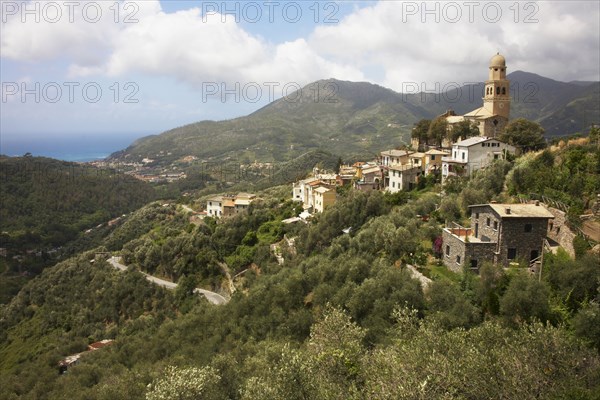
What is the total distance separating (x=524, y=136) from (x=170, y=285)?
41736mm

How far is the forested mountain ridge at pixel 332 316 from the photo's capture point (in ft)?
46.4

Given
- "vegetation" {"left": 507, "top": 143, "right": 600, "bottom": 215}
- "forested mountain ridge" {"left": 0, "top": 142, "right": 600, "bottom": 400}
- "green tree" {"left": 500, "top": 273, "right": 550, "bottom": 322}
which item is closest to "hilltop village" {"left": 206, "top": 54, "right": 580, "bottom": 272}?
"forested mountain ridge" {"left": 0, "top": 142, "right": 600, "bottom": 400}

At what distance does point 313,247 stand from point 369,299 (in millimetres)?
17991

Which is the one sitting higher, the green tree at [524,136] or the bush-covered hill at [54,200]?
the green tree at [524,136]

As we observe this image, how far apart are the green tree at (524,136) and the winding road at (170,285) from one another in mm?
31725

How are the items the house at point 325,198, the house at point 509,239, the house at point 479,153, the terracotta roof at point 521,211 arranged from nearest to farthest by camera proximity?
the terracotta roof at point 521,211, the house at point 509,239, the house at point 479,153, the house at point 325,198

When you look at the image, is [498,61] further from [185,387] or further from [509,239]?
[185,387]

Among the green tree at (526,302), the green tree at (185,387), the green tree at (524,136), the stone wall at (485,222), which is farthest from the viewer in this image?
the green tree at (524,136)

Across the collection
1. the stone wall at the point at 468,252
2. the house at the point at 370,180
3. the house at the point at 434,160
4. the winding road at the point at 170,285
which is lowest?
the winding road at the point at 170,285

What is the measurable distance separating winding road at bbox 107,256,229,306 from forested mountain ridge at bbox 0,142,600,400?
4.31 feet

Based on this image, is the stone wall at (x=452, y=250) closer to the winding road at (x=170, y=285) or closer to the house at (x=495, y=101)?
the winding road at (x=170, y=285)

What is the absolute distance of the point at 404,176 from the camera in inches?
1758

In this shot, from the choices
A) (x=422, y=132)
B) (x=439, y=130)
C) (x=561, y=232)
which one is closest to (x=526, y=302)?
(x=561, y=232)

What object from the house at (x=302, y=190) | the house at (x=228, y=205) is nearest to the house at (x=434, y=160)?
the house at (x=302, y=190)
